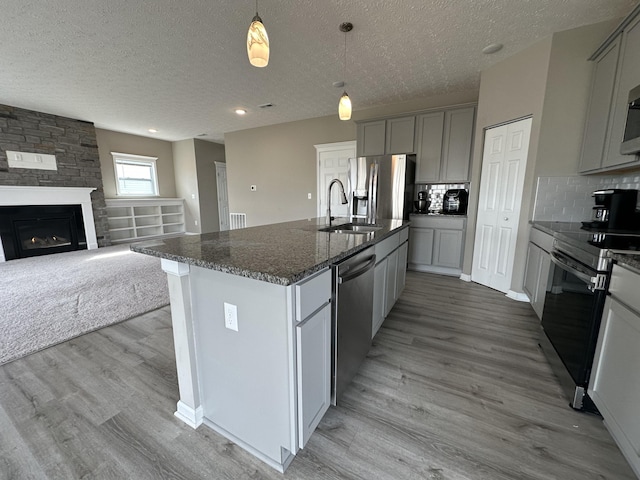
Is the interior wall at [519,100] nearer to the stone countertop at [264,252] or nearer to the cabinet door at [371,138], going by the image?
the cabinet door at [371,138]

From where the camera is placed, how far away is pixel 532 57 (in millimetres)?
2770

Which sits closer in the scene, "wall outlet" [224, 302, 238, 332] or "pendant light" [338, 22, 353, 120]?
"wall outlet" [224, 302, 238, 332]

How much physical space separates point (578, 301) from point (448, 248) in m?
2.37

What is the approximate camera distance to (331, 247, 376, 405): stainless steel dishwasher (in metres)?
1.29

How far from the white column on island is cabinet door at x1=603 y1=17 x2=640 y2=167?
3.18m

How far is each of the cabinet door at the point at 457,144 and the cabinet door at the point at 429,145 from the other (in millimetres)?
72

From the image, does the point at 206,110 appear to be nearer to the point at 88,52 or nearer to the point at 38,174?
the point at 88,52

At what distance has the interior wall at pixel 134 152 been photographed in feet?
20.2

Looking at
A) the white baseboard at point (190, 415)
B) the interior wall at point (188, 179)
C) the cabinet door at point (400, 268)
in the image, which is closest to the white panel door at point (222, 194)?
the interior wall at point (188, 179)

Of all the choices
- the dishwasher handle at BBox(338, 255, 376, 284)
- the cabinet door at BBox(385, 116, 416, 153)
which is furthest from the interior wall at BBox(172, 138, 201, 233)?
the dishwasher handle at BBox(338, 255, 376, 284)

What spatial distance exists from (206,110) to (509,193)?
5049 mm

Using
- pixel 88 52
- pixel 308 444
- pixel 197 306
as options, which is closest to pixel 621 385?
pixel 308 444

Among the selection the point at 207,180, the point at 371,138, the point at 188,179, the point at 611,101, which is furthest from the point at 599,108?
the point at 188,179

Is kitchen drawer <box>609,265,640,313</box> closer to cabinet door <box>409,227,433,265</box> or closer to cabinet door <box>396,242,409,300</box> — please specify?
cabinet door <box>396,242,409,300</box>
